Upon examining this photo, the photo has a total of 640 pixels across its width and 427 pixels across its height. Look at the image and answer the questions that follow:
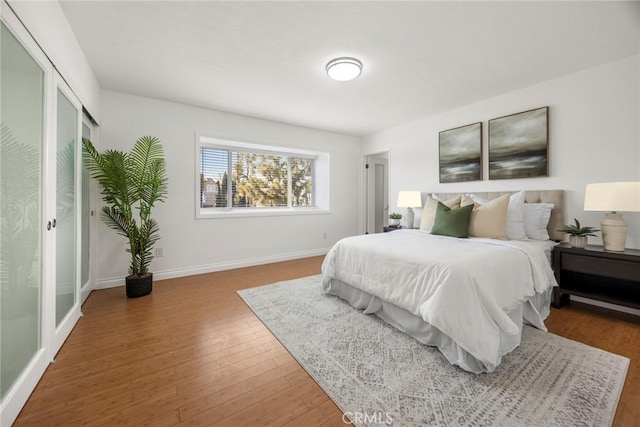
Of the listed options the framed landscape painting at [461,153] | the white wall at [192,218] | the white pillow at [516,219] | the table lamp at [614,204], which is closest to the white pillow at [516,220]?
the white pillow at [516,219]

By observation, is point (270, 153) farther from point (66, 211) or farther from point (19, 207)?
point (19, 207)

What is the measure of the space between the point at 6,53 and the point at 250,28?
4.63 ft

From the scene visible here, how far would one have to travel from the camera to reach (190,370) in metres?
1.62

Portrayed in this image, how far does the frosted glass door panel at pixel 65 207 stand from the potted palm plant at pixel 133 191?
399 millimetres

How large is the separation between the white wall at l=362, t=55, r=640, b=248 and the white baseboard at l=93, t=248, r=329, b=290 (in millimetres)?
3069

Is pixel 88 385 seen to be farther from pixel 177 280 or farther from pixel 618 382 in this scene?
pixel 618 382

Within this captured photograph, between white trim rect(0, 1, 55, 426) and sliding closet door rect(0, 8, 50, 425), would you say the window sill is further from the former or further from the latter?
sliding closet door rect(0, 8, 50, 425)

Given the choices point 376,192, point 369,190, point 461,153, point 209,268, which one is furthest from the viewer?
point 376,192

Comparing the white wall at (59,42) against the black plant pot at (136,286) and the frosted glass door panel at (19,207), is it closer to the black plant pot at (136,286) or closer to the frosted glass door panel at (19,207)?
the frosted glass door panel at (19,207)

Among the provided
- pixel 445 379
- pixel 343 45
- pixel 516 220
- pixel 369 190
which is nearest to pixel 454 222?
Result: pixel 516 220

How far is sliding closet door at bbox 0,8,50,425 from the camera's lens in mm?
1221

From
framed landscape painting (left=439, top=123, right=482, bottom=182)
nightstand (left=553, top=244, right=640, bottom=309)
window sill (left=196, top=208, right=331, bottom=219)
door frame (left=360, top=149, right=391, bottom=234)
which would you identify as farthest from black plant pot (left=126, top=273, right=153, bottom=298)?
nightstand (left=553, top=244, right=640, bottom=309)

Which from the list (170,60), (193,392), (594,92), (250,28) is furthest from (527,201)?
(170,60)

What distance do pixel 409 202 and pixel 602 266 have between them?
2149 millimetres
